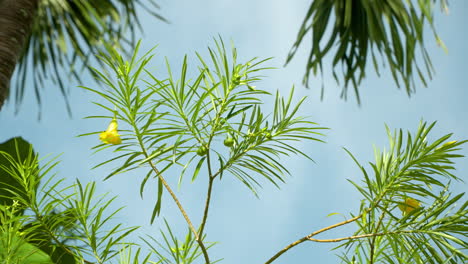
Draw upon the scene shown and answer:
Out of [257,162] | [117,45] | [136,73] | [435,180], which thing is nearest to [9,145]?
[117,45]

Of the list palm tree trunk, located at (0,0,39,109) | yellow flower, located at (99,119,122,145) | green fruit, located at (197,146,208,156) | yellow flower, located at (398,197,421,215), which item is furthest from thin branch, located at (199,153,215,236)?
palm tree trunk, located at (0,0,39,109)

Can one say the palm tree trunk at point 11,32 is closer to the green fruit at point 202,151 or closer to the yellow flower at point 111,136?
the yellow flower at point 111,136

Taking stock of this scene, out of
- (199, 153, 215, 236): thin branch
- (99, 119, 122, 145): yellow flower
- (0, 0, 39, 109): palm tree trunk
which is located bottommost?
(199, 153, 215, 236): thin branch

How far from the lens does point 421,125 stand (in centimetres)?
110

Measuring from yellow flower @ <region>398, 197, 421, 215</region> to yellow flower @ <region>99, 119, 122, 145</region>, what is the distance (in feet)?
1.88

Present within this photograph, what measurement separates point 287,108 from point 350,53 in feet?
2.07

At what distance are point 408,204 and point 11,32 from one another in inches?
61.4

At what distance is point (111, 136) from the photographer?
1028mm

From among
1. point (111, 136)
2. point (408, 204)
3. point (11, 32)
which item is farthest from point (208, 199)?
point (11, 32)

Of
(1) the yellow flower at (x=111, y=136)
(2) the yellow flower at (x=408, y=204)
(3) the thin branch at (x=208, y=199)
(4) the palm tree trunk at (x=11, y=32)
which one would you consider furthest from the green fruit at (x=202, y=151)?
(4) the palm tree trunk at (x=11, y=32)

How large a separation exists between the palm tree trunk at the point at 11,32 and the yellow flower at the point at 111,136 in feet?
2.95

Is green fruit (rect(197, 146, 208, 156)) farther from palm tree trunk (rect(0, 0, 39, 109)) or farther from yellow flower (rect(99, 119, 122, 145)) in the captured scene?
palm tree trunk (rect(0, 0, 39, 109))

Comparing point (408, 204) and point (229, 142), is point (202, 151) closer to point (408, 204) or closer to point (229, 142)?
point (229, 142)

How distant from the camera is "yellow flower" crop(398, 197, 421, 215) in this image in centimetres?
104
